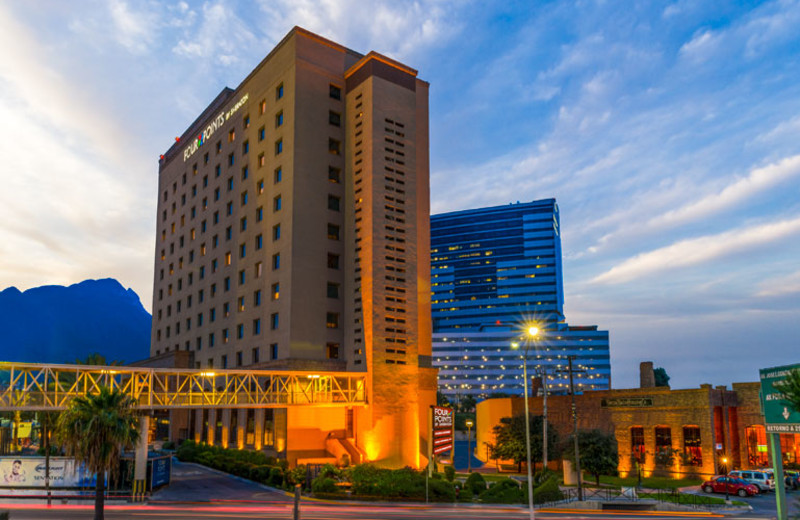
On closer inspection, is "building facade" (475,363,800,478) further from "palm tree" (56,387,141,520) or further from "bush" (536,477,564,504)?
"palm tree" (56,387,141,520)

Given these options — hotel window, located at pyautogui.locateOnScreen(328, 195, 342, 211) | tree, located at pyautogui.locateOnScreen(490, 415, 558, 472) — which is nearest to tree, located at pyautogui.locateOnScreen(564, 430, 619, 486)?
tree, located at pyautogui.locateOnScreen(490, 415, 558, 472)

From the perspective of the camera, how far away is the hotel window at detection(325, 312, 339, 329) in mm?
70500

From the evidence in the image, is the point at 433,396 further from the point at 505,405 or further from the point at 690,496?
the point at 690,496

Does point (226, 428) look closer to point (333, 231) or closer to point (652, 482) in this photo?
point (333, 231)

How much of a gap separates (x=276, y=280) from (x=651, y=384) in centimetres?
4094

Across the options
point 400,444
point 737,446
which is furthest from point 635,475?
point 400,444

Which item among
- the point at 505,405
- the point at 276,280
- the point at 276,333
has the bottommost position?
the point at 505,405

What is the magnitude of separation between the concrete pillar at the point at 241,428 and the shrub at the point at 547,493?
38.0 meters

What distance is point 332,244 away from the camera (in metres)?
72.1

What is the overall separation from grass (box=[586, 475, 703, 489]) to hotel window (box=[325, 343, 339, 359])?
91.7 ft

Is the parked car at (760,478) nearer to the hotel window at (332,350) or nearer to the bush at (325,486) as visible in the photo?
the bush at (325,486)

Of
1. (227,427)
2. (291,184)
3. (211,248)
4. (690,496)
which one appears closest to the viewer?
(690,496)

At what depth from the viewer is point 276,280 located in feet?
236

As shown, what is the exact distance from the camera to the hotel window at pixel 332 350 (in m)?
70.1
